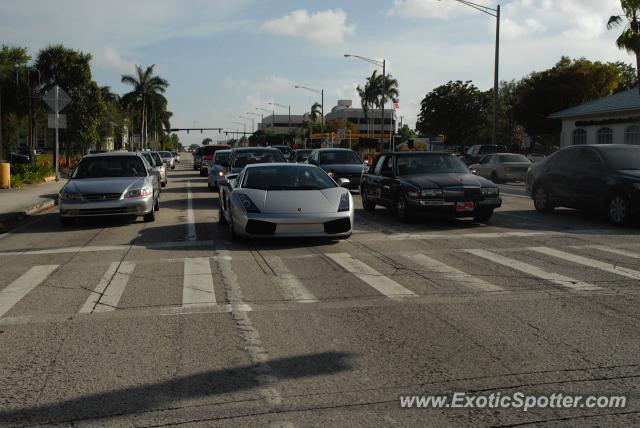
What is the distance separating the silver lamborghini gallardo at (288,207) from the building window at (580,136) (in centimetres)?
3418

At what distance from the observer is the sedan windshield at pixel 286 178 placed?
441 inches

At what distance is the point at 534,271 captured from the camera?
8.35m

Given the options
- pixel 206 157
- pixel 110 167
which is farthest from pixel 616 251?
pixel 206 157

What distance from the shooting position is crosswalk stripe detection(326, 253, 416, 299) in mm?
7207

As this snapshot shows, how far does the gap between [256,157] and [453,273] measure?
13.0m

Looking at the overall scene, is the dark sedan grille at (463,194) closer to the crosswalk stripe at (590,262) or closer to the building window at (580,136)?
the crosswalk stripe at (590,262)

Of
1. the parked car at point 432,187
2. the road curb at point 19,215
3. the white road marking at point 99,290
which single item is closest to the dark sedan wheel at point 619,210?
the parked car at point 432,187

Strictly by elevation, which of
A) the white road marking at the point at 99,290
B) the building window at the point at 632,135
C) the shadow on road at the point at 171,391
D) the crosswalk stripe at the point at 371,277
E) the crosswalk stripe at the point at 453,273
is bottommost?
the shadow on road at the point at 171,391

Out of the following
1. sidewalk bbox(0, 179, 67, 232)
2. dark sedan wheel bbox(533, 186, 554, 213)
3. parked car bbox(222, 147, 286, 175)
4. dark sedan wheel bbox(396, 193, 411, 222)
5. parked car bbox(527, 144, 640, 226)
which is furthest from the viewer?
parked car bbox(222, 147, 286, 175)

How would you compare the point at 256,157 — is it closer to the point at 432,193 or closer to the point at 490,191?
the point at 432,193

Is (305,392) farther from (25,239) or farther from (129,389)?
(25,239)

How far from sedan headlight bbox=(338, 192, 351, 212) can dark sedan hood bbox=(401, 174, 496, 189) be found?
101 inches

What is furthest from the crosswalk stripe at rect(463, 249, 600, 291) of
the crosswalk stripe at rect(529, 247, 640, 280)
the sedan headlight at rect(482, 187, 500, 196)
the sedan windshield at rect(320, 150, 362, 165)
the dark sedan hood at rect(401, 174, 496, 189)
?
the sedan windshield at rect(320, 150, 362, 165)

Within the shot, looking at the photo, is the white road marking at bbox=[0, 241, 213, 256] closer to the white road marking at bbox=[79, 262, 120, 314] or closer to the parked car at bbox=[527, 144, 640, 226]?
the white road marking at bbox=[79, 262, 120, 314]
